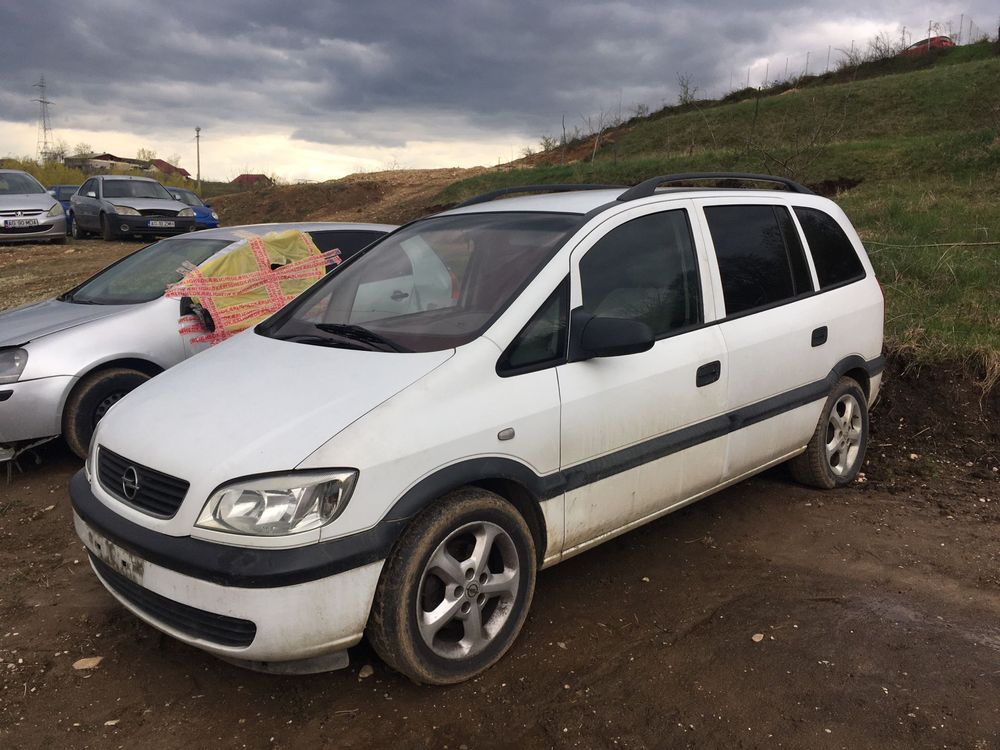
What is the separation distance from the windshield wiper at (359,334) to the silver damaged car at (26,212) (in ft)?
50.2

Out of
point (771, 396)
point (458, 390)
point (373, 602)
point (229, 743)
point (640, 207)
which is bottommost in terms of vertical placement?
point (229, 743)

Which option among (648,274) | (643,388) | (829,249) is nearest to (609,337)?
(643,388)

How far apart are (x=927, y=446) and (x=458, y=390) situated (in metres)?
4.20

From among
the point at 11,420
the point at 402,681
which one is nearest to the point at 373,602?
the point at 402,681

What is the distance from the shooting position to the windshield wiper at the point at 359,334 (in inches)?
127

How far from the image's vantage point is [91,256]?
15.5m

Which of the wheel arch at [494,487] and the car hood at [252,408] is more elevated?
the car hood at [252,408]

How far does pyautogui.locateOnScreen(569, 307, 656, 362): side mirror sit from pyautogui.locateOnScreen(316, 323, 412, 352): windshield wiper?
678 mm

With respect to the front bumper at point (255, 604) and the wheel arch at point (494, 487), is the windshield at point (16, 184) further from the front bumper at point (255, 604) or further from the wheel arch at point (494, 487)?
the wheel arch at point (494, 487)

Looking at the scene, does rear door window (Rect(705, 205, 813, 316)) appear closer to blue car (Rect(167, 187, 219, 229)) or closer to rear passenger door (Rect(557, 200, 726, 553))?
rear passenger door (Rect(557, 200, 726, 553))

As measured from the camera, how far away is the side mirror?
3115 mm

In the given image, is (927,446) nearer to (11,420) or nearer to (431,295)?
(431,295)

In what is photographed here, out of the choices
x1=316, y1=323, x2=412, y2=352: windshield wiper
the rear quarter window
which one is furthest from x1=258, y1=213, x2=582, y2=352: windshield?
the rear quarter window

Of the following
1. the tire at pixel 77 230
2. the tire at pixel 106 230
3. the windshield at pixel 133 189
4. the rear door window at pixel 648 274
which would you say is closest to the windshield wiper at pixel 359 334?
the rear door window at pixel 648 274
